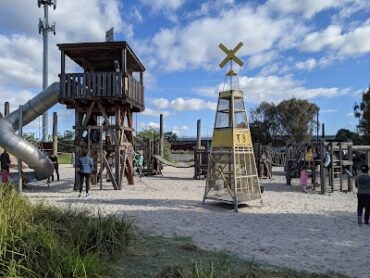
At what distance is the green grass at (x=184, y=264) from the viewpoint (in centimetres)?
542

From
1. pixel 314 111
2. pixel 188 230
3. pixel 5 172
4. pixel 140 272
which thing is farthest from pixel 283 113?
pixel 140 272

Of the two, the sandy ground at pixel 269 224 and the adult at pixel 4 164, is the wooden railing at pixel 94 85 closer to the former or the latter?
the adult at pixel 4 164

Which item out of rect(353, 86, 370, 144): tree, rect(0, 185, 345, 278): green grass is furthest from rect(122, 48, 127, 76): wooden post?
rect(353, 86, 370, 144): tree

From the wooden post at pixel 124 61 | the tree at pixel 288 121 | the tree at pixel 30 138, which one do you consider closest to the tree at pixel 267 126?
the tree at pixel 288 121

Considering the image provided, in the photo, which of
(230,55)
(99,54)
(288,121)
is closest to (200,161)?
(99,54)

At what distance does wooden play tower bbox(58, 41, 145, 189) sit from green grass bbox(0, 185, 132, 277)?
9.88m

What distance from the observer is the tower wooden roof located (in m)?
17.7

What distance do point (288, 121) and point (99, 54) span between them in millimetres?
40285

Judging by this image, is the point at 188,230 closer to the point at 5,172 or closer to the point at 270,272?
the point at 270,272

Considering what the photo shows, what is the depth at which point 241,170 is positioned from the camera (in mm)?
12836

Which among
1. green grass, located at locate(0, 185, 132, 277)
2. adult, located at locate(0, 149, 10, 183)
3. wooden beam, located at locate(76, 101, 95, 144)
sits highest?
wooden beam, located at locate(76, 101, 95, 144)

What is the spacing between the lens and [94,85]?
58.4ft

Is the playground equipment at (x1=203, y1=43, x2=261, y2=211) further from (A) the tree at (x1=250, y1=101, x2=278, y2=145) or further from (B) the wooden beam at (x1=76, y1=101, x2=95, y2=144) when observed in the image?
(A) the tree at (x1=250, y1=101, x2=278, y2=145)

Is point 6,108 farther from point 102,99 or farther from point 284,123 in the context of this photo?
point 284,123
